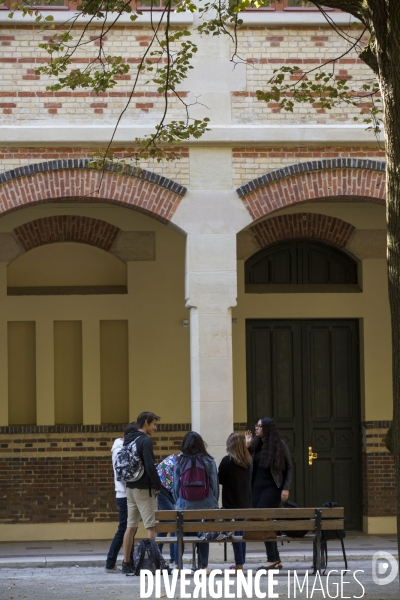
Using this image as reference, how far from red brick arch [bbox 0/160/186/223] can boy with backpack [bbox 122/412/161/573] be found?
115 inches

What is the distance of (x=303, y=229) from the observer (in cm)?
1631

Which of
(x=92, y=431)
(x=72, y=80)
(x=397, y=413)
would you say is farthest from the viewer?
(x=92, y=431)

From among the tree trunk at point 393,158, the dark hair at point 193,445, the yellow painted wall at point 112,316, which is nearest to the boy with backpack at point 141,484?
the dark hair at point 193,445

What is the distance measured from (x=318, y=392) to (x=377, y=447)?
1.16 meters

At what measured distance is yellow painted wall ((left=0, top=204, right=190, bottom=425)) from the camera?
52.5 feet

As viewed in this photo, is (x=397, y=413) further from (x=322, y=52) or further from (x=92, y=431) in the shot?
(x=92, y=431)

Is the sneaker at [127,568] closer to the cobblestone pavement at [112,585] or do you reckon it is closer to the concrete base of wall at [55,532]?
the cobblestone pavement at [112,585]

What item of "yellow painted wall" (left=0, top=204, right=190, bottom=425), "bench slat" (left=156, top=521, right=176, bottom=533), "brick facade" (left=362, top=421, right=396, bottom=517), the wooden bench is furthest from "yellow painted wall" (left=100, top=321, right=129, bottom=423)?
"bench slat" (left=156, top=521, right=176, bottom=533)

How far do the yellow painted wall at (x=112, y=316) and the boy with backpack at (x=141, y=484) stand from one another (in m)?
4.26

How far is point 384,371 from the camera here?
53.8ft

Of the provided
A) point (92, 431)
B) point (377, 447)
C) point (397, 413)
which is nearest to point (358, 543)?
point (377, 447)

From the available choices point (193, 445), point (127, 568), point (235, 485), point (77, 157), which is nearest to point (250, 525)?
point (235, 485)

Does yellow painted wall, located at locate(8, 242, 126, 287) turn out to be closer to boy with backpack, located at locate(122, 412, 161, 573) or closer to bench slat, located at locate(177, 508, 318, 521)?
boy with backpack, located at locate(122, 412, 161, 573)

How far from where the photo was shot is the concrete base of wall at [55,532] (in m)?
15.6
